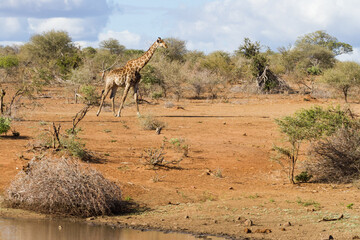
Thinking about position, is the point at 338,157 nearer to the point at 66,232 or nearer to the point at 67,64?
the point at 66,232

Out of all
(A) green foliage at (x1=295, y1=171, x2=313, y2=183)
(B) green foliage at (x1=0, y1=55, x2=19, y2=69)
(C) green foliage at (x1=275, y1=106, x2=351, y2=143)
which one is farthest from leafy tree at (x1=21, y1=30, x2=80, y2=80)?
(A) green foliage at (x1=295, y1=171, x2=313, y2=183)

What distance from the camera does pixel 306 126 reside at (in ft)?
38.5

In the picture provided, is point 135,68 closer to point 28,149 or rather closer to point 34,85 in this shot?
point 34,85

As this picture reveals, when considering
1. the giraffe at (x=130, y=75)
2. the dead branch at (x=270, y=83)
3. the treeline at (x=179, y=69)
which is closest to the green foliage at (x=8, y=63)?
the treeline at (x=179, y=69)

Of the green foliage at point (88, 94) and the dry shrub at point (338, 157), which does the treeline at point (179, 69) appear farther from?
the dry shrub at point (338, 157)

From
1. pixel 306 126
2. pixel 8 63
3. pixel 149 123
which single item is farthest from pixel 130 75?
pixel 8 63

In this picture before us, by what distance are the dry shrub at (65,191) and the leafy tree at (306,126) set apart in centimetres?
446

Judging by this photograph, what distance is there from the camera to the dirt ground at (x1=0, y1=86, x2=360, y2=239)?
8398mm

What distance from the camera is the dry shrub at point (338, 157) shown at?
11109mm

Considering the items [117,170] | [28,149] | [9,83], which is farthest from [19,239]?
[9,83]

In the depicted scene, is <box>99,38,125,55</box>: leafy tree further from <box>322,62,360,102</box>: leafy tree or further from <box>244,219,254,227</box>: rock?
<box>244,219,254,227</box>: rock

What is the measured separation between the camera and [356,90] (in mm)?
30281

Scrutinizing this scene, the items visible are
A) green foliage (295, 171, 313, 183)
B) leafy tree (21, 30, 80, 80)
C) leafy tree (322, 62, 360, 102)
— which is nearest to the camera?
green foliage (295, 171, 313, 183)

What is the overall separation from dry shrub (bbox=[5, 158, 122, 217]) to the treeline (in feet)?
37.6
